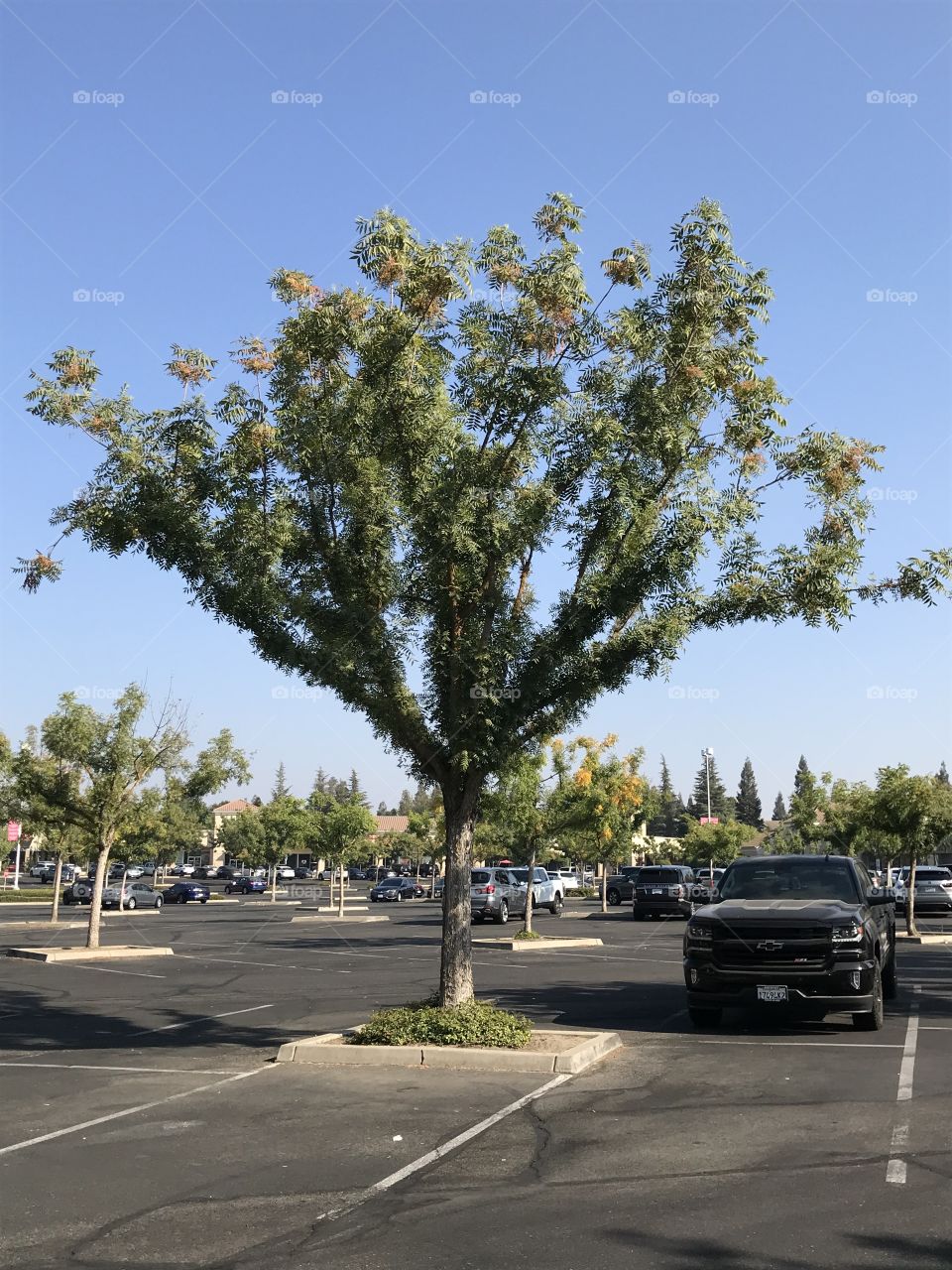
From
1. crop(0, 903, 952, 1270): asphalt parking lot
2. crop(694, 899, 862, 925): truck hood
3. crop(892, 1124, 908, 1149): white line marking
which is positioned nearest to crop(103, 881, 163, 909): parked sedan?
crop(0, 903, 952, 1270): asphalt parking lot

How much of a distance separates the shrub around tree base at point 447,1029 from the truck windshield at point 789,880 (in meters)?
3.81

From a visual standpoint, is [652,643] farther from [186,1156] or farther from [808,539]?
[186,1156]

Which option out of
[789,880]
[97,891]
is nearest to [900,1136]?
[789,880]

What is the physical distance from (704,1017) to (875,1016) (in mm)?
1838

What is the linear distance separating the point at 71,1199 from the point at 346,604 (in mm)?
6463

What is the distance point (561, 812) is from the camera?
29859 millimetres

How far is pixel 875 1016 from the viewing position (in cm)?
1259

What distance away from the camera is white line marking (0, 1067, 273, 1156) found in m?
7.98

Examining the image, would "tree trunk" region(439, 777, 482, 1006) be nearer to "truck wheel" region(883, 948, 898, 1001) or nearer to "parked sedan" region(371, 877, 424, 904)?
"truck wheel" region(883, 948, 898, 1001)

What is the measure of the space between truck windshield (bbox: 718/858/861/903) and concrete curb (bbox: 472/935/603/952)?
12001 mm

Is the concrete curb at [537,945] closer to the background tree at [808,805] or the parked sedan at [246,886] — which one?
the background tree at [808,805]

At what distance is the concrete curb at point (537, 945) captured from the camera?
2591 cm

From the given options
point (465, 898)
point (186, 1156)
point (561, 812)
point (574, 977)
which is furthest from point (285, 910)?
point (186, 1156)

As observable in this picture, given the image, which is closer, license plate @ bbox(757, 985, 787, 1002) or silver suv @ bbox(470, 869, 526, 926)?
license plate @ bbox(757, 985, 787, 1002)
